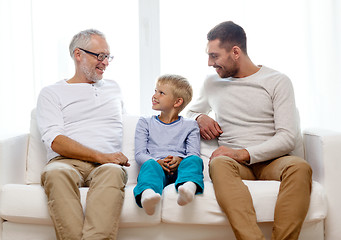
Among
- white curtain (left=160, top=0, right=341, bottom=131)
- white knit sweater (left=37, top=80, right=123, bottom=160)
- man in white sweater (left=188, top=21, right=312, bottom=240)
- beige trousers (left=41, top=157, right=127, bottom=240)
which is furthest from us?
white curtain (left=160, top=0, right=341, bottom=131)

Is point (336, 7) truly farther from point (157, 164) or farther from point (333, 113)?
point (157, 164)

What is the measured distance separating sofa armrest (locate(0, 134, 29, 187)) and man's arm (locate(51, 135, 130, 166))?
0.21m

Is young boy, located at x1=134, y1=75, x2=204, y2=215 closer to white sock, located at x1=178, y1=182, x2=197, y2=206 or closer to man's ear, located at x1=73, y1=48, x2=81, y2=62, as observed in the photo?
white sock, located at x1=178, y1=182, x2=197, y2=206

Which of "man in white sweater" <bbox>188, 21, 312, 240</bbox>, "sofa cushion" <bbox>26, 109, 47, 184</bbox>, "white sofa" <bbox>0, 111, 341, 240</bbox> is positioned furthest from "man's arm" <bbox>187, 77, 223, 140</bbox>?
"sofa cushion" <bbox>26, 109, 47, 184</bbox>

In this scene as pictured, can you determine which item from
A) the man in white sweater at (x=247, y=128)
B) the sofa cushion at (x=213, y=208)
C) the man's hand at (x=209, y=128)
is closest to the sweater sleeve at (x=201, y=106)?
the man in white sweater at (x=247, y=128)

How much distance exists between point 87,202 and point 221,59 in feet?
3.47

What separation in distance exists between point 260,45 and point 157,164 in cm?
135

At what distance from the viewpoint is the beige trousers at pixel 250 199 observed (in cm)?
173

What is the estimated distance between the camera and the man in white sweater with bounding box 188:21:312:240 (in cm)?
181

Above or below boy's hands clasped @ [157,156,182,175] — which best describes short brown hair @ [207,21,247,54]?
above

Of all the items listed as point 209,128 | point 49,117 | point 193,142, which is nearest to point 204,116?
point 209,128

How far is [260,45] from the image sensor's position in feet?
9.57

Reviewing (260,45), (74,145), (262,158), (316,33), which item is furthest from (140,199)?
(316,33)

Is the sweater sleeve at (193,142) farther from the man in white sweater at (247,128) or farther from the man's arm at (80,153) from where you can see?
the man's arm at (80,153)
